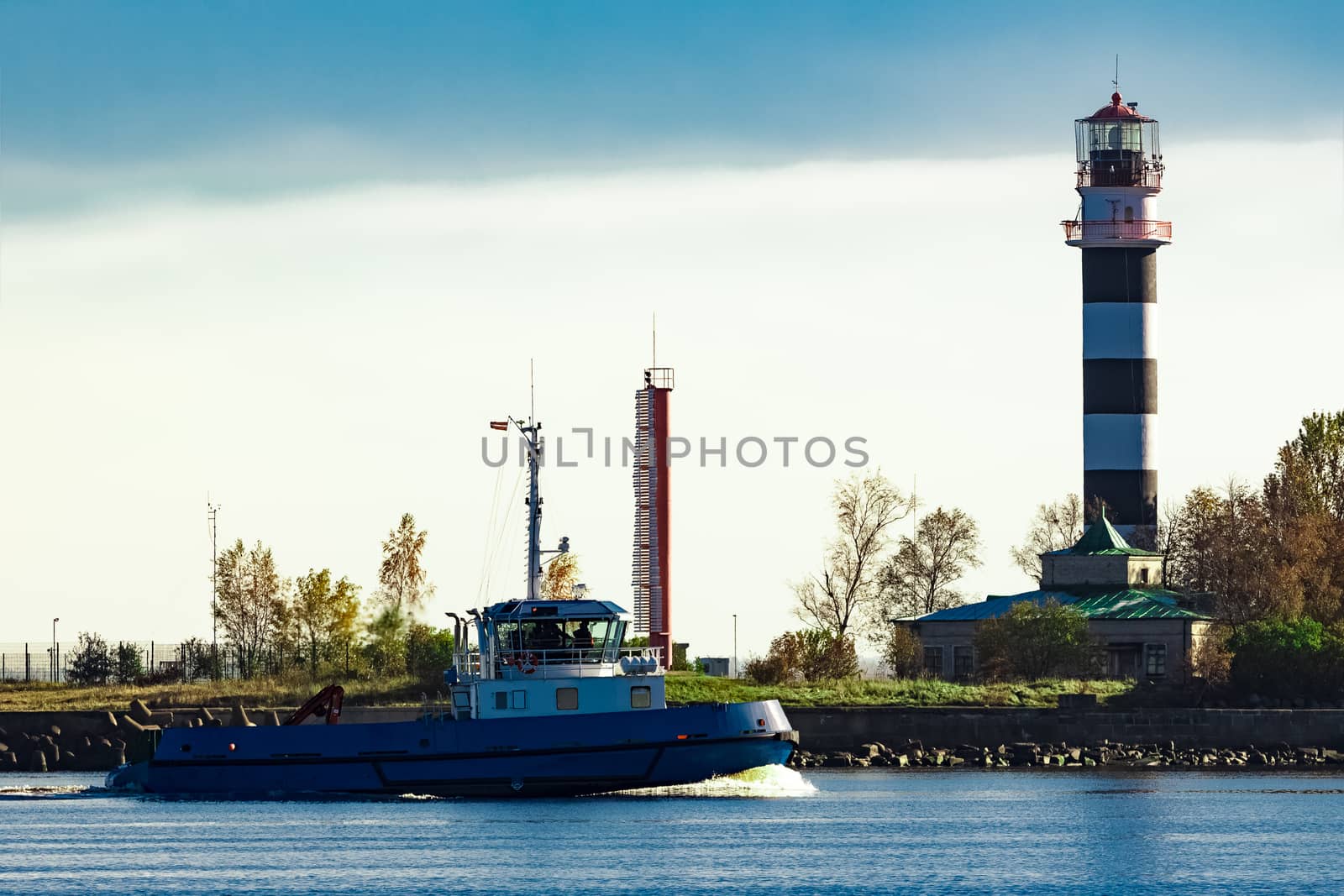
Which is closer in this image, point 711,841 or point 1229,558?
point 711,841

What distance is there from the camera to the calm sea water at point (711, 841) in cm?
5634

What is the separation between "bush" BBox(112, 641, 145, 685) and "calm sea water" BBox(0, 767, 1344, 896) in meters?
26.2

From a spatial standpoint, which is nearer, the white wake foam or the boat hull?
the boat hull

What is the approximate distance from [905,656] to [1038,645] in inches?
285

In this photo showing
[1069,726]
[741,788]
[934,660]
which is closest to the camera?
[741,788]

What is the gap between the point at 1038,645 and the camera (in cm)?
10050

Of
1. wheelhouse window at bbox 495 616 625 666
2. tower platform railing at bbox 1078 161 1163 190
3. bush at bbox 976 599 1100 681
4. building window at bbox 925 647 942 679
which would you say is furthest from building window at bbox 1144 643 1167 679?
wheelhouse window at bbox 495 616 625 666

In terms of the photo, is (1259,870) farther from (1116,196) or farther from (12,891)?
(1116,196)

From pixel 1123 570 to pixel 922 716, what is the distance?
1877cm

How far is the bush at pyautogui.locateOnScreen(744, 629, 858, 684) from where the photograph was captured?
3898 inches

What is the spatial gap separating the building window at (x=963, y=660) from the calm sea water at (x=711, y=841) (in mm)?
25802

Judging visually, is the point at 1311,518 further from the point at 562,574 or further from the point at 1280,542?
the point at 562,574

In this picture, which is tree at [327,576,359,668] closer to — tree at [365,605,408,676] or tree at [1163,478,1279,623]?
tree at [365,605,408,676]

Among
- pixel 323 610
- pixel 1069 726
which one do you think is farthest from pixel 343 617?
pixel 1069 726
